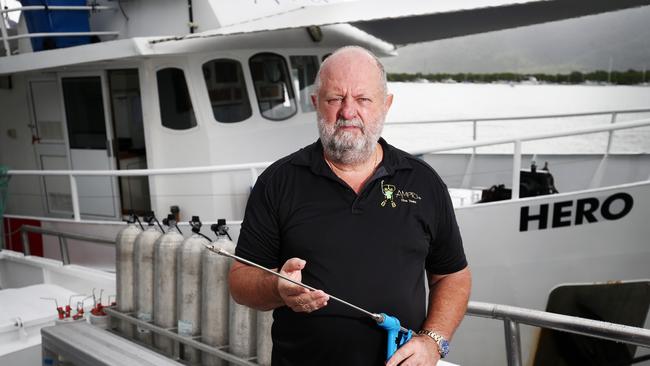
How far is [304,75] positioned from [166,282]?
144 inches

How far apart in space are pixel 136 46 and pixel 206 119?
3.16ft

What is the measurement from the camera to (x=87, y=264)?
549 centimetres

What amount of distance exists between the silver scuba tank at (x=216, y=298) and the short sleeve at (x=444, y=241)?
1.57 m

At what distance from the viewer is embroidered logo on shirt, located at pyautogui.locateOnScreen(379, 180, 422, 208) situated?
5.52ft

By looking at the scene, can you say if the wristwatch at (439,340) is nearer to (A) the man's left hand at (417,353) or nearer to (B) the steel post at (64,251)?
(A) the man's left hand at (417,353)

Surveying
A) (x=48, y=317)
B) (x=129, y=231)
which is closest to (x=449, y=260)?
(x=129, y=231)

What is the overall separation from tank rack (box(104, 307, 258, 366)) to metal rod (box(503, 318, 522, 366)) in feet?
4.28

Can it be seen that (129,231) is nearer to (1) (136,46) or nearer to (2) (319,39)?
(1) (136,46)

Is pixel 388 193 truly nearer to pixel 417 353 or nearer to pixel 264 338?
pixel 417 353

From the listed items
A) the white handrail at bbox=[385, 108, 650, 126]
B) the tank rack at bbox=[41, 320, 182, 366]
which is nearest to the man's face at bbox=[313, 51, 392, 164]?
the tank rack at bbox=[41, 320, 182, 366]

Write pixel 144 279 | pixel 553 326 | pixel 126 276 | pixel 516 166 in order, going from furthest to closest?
pixel 516 166 → pixel 126 276 → pixel 144 279 → pixel 553 326

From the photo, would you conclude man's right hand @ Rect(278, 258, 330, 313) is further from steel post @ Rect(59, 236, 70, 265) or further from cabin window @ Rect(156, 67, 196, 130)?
cabin window @ Rect(156, 67, 196, 130)

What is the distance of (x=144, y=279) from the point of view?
3.60m

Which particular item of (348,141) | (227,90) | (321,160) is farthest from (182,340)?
(227,90)
